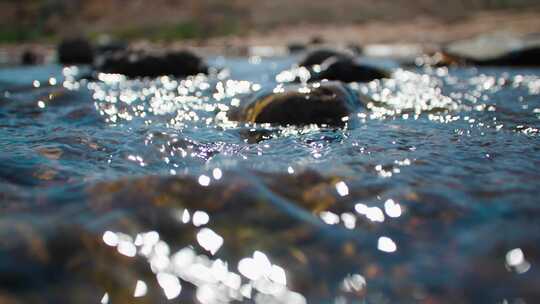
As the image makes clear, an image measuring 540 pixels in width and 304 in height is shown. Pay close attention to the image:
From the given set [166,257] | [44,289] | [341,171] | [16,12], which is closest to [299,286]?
[166,257]

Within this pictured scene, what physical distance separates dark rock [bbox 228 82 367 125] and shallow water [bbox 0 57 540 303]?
445mm

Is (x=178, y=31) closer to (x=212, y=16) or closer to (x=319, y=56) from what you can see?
(x=212, y=16)

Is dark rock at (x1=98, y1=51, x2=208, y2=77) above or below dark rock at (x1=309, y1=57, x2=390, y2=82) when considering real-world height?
below

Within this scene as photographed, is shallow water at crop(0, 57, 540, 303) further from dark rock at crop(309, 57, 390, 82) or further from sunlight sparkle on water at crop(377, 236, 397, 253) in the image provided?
dark rock at crop(309, 57, 390, 82)

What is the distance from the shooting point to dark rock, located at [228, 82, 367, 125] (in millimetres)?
3670

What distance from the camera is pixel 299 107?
12.2ft

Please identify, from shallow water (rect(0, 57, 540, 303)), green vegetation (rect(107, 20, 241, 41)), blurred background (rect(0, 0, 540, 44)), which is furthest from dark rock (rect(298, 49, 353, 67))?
green vegetation (rect(107, 20, 241, 41))

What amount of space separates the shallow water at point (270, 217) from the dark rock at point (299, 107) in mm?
445

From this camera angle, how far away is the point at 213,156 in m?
2.64

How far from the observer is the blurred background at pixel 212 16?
35.0m

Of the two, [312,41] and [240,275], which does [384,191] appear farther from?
[312,41]

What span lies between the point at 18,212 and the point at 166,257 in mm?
662

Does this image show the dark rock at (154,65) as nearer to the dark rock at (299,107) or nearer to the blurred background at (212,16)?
the dark rock at (299,107)

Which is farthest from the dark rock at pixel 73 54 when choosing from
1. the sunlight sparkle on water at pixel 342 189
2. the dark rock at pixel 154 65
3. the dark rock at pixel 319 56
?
the sunlight sparkle on water at pixel 342 189
